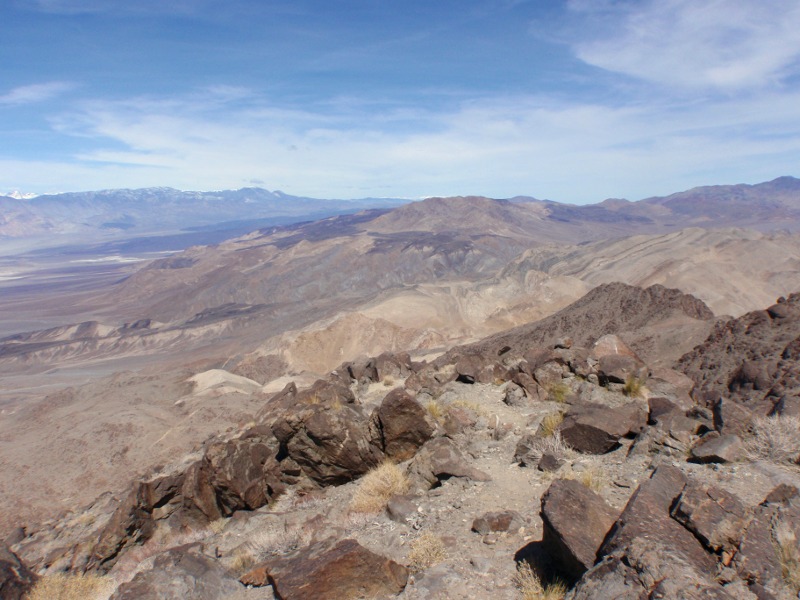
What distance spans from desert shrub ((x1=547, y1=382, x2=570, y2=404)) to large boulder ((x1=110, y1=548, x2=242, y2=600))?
22.4 feet

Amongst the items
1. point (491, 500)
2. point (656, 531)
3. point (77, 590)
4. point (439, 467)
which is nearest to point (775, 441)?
point (656, 531)

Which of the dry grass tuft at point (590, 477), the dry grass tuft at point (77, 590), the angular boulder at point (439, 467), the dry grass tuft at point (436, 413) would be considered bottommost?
the dry grass tuft at point (77, 590)

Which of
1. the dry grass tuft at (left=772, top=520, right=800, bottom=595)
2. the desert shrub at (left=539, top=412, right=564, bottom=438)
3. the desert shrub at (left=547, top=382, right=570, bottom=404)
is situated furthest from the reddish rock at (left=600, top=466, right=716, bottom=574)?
the desert shrub at (left=547, top=382, right=570, bottom=404)

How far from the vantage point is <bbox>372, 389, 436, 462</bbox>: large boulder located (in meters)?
8.49

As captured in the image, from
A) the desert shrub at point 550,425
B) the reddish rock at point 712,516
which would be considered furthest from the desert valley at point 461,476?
the desert shrub at point 550,425

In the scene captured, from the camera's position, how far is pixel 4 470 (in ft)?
77.5

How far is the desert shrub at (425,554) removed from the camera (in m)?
5.02

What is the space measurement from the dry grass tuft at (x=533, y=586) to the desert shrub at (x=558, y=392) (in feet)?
19.8

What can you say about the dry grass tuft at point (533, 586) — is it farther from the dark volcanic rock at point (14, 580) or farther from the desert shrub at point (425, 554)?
the dark volcanic rock at point (14, 580)

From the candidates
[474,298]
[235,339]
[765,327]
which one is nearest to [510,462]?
[765,327]

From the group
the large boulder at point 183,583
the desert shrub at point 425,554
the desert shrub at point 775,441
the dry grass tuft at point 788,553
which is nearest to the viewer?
the dry grass tuft at point 788,553

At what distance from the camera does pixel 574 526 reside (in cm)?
432

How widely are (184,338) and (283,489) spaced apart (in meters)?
71.0

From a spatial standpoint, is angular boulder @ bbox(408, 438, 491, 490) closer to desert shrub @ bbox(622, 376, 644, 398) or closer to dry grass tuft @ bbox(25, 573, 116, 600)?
dry grass tuft @ bbox(25, 573, 116, 600)
